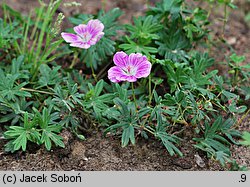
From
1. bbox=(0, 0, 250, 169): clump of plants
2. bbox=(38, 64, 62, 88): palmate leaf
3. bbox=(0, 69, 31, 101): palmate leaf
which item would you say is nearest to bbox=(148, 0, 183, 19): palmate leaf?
bbox=(0, 0, 250, 169): clump of plants

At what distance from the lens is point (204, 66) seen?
2.26 m

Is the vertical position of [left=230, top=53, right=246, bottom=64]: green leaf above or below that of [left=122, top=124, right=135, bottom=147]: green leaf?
above

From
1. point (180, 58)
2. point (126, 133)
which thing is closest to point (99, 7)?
point (180, 58)

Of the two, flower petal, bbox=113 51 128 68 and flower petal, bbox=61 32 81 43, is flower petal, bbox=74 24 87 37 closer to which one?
flower petal, bbox=61 32 81 43

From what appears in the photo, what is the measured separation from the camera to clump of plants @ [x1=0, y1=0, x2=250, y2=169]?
6.72 ft

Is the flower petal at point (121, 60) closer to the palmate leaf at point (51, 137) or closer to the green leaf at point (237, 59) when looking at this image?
the palmate leaf at point (51, 137)

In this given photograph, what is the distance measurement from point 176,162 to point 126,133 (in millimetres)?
257

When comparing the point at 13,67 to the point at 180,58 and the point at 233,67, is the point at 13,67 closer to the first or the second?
the point at 180,58

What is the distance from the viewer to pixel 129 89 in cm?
238

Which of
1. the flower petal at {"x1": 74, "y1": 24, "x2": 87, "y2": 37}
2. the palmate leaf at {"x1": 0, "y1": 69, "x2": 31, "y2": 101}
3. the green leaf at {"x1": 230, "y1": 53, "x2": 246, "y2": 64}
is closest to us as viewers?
the palmate leaf at {"x1": 0, "y1": 69, "x2": 31, "y2": 101}

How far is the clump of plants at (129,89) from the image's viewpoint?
2.05 metres

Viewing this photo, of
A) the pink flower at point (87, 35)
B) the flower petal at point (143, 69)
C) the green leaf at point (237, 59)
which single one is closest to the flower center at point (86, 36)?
the pink flower at point (87, 35)
